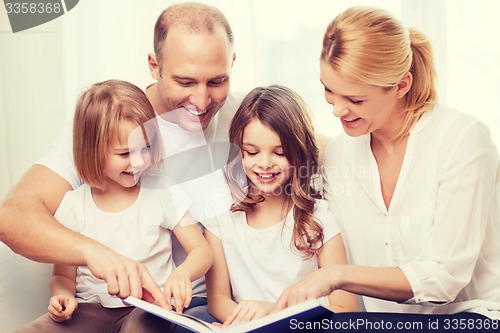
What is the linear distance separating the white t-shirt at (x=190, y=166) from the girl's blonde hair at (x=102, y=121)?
6 centimetres

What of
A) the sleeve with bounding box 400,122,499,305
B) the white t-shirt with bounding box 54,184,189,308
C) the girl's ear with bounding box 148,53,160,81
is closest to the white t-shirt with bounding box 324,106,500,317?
the sleeve with bounding box 400,122,499,305

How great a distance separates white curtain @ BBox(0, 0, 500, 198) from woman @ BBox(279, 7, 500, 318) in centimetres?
74

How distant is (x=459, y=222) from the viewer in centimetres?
138

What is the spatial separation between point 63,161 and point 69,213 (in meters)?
0.12

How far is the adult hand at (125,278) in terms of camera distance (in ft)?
4.35

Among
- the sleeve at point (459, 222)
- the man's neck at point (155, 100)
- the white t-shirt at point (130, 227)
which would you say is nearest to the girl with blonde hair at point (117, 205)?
the white t-shirt at point (130, 227)

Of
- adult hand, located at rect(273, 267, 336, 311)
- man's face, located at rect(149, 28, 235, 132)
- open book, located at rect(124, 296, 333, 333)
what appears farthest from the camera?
man's face, located at rect(149, 28, 235, 132)

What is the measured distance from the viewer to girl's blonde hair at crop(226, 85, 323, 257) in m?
1.56

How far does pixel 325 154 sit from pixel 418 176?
0.83ft

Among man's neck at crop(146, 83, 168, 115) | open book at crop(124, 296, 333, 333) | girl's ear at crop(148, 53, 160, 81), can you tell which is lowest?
open book at crop(124, 296, 333, 333)

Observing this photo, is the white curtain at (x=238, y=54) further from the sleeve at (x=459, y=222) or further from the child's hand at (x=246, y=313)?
the child's hand at (x=246, y=313)

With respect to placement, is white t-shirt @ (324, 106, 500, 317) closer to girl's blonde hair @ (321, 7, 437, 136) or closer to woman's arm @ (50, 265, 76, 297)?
girl's blonde hair @ (321, 7, 437, 136)

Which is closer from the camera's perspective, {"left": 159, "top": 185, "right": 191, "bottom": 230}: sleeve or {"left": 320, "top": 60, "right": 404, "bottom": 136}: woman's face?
{"left": 320, "top": 60, "right": 404, "bottom": 136}: woman's face

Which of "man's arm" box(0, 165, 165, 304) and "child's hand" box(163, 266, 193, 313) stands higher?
"man's arm" box(0, 165, 165, 304)
